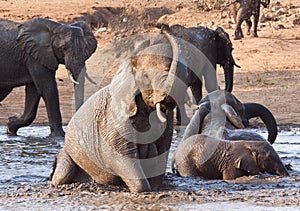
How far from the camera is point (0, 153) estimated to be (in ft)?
29.7

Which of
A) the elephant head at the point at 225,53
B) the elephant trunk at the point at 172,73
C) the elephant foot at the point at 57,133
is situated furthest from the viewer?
the elephant head at the point at 225,53

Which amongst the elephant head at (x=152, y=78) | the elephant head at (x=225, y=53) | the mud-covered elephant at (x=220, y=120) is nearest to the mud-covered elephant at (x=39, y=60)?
the elephant head at (x=225, y=53)

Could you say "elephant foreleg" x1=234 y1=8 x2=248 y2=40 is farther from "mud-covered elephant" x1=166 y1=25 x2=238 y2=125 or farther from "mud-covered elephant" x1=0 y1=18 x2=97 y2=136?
"mud-covered elephant" x1=0 y1=18 x2=97 y2=136

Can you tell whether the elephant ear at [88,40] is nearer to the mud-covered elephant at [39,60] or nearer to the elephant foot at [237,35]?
the mud-covered elephant at [39,60]

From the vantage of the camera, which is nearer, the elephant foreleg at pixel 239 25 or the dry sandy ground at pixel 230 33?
the dry sandy ground at pixel 230 33

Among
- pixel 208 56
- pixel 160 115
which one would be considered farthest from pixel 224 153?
pixel 208 56

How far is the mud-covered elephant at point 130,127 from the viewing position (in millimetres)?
5367

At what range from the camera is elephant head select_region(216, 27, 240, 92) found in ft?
39.7

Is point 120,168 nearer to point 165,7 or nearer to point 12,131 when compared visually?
point 12,131

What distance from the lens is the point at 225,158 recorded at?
22.0 feet

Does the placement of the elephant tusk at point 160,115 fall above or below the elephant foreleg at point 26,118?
above

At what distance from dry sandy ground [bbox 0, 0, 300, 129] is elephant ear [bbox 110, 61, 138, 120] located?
595cm

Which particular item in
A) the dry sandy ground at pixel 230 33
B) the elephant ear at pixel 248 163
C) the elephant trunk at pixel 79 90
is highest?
the elephant ear at pixel 248 163

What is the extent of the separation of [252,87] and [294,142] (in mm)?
4977
